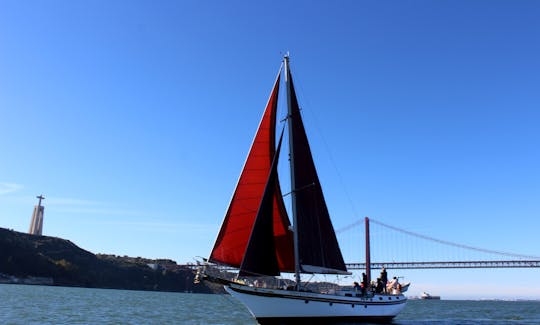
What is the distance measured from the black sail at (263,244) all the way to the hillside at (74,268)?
276 feet

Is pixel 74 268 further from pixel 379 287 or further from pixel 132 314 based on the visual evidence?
pixel 379 287

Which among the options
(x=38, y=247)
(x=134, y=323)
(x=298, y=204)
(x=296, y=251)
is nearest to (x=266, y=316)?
(x=296, y=251)

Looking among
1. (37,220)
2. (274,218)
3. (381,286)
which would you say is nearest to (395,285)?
(381,286)

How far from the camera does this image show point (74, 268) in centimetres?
10638

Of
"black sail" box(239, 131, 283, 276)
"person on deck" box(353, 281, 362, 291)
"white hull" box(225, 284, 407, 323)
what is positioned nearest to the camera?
"black sail" box(239, 131, 283, 276)

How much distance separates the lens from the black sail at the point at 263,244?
18.7 meters

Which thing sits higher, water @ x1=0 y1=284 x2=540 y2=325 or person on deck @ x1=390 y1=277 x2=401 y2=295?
person on deck @ x1=390 y1=277 x2=401 y2=295

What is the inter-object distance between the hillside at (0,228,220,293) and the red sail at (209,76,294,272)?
8266cm

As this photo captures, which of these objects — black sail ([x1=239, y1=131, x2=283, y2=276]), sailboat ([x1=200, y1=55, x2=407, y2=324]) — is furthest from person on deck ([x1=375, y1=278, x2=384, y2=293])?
black sail ([x1=239, y1=131, x2=283, y2=276])

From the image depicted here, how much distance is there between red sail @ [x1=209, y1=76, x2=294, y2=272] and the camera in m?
19.3

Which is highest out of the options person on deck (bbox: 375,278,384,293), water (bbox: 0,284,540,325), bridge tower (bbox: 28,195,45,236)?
bridge tower (bbox: 28,195,45,236)

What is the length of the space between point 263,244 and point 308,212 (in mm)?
3936

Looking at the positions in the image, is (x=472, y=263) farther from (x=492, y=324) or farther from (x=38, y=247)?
(x=38, y=247)

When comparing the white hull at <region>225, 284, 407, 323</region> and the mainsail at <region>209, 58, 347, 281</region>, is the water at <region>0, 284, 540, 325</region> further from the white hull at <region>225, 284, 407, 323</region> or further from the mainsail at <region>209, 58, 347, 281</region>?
the mainsail at <region>209, 58, 347, 281</region>
